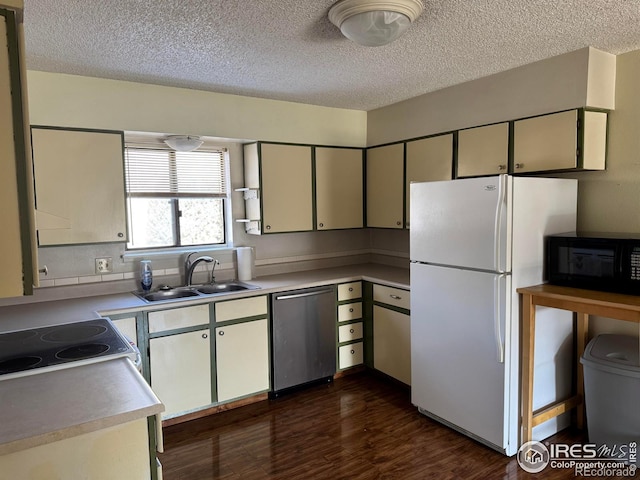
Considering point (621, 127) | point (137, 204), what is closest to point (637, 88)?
point (621, 127)

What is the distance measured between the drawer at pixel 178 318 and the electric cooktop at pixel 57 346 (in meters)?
0.45

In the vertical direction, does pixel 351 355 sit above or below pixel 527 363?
below

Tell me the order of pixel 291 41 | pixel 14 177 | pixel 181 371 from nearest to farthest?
pixel 14 177, pixel 291 41, pixel 181 371

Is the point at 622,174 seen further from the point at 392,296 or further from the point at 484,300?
the point at 392,296

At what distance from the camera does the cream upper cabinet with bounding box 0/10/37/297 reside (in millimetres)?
1090

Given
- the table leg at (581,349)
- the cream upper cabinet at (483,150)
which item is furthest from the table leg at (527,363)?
the cream upper cabinet at (483,150)

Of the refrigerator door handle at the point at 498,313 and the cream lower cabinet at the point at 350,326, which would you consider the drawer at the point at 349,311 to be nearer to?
the cream lower cabinet at the point at 350,326

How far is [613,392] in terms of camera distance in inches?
94.4

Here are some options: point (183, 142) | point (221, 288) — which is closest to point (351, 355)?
point (221, 288)

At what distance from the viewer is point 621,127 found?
2.66 m

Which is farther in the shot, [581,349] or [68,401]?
[581,349]

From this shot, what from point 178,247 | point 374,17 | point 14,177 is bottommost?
point 178,247

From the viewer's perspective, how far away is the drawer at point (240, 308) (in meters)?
3.07

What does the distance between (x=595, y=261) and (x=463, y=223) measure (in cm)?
72
